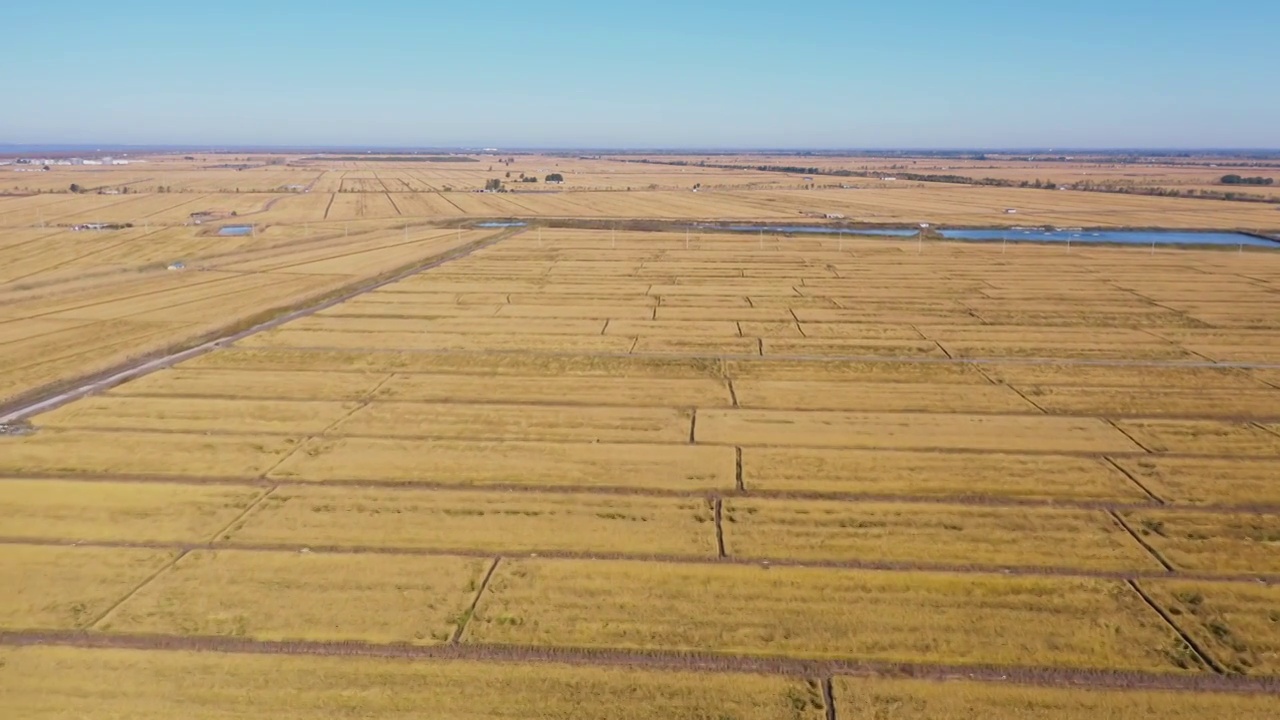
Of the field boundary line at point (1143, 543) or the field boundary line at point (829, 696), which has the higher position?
the field boundary line at point (1143, 543)

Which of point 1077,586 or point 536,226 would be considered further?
point 536,226

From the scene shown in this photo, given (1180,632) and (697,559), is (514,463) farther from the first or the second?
(1180,632)

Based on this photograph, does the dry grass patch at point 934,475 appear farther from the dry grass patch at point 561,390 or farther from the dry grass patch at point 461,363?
the dry grass patch at point 461,363

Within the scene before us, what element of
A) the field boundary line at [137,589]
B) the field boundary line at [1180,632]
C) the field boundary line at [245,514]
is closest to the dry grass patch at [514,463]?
the field boundary line at [245,514]

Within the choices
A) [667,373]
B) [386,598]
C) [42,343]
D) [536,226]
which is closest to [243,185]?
[536,226]

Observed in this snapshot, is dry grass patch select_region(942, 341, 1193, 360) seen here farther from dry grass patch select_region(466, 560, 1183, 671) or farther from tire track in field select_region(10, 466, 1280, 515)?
dry grass patch select_region(466, 560, 1183, 671)

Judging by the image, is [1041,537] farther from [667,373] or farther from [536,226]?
[536,226]

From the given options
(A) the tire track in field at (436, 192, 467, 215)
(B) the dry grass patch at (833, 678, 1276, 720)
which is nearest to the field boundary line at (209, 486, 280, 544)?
(B) the dry grass patch at (833, 678, 1276, 720)
